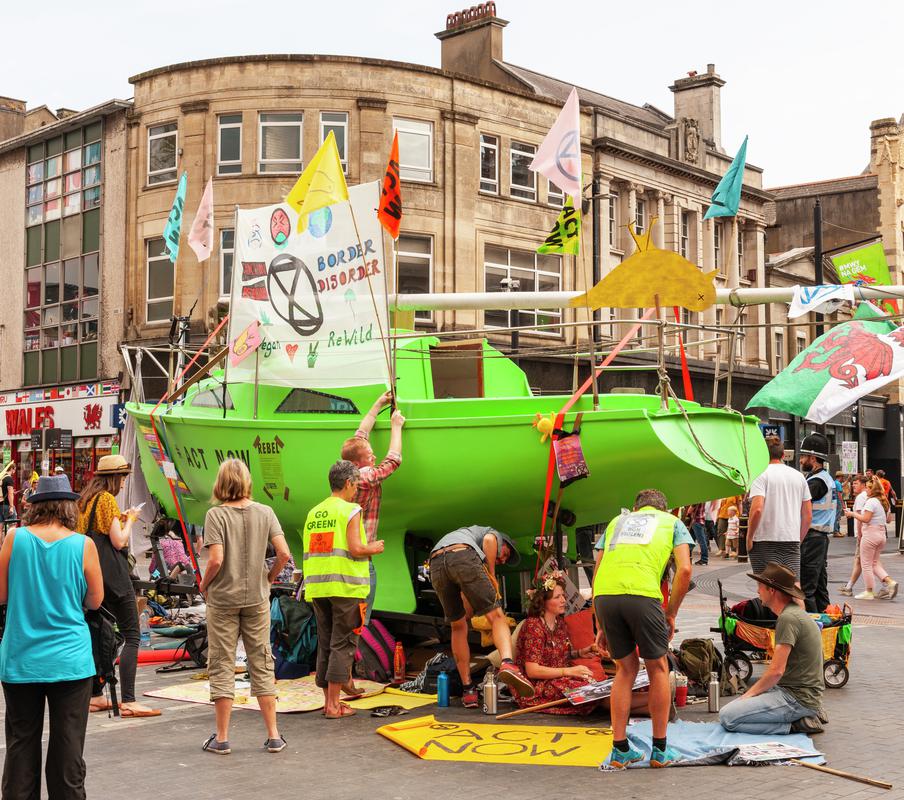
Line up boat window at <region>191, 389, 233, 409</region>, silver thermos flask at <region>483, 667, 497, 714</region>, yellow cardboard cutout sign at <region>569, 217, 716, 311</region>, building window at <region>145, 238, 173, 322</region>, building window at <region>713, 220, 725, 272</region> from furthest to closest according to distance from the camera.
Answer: building window at <region>713, 220, 725, 272</region>, building window at <region>145, 238, 173, 322</region>, boat window at <region>191, 389, 233, 409</region>, yellow cardboard cutout sign at <region>569, 217, 716, 311</region>, silver thermos flask at <region>483, 667, 497, 714</region>

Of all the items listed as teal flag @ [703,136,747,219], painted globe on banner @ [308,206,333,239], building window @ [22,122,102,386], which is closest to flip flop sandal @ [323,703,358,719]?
painted globe on banner @ [308,206,333,239]

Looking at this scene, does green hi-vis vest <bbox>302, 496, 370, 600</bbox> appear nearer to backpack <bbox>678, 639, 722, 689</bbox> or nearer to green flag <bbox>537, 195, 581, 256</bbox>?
backpack <bbox>678, 639, 722, 689</bbox>

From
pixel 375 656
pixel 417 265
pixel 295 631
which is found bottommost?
pixel 375 656

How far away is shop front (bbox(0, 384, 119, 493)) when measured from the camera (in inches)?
1318

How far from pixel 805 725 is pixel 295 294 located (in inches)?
217

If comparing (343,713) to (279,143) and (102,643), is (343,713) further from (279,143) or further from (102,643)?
(279,143)

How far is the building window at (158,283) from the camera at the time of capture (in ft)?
105

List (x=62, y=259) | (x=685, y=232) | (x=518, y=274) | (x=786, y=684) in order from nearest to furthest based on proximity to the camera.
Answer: (x=786, y=684)
(x=518, y=274)
(x=62, y=259)
(x=685, y=232)

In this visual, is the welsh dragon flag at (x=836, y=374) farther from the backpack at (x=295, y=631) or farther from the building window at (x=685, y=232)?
the building window at (x=685, y=232)

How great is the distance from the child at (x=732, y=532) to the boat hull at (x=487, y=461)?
14021mm

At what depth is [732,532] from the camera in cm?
2362

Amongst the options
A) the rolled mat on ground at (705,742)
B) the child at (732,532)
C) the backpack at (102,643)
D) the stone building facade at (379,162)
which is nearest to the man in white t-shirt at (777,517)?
the rolled mat on ground at (705,742)

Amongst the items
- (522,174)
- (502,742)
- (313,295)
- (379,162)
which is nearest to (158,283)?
(379,162)

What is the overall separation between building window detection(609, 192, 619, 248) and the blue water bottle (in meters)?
30.3
